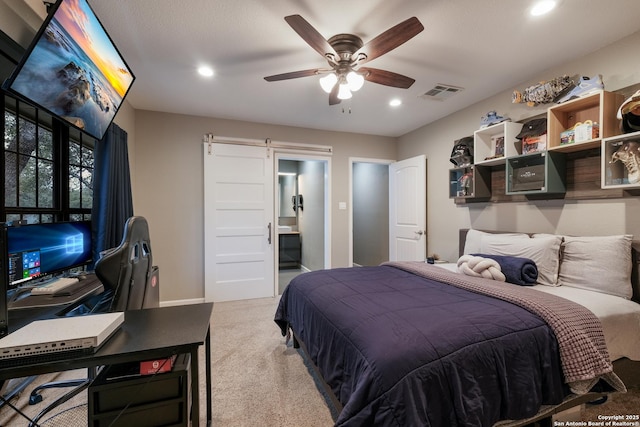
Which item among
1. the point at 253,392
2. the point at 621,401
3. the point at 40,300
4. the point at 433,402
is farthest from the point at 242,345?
the point at 621,401

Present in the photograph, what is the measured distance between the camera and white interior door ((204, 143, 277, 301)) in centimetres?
384

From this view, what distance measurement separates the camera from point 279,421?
168 cm

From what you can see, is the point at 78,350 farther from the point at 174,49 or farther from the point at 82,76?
the point at 174,49

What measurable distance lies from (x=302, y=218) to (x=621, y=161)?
16.1ft

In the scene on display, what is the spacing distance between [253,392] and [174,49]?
269 cm

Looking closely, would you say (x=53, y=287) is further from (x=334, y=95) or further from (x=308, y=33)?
(x=334, y=95)

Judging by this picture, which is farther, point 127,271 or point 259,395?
point 259,395

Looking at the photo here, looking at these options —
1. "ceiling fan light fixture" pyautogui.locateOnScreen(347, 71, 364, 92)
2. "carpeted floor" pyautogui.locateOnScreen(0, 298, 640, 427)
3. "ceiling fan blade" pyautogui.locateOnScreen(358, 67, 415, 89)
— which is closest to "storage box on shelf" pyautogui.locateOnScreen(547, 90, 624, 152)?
"ceiling fan blade" pyautogui.locateOnScreen(358, 67, 415, 89)

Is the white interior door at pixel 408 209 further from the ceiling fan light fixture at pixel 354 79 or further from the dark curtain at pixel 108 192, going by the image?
the dark curtain at pixel 108 192

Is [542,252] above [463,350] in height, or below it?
above

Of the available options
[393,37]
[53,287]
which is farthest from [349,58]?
[53,287]

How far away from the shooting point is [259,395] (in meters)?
1.92

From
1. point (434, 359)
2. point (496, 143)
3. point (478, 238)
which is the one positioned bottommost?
point (434, 359)

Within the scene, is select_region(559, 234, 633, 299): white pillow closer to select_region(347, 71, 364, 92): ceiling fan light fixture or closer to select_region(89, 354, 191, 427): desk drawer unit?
select_region(347, 71, 364, 92): ceiling fan light fixture
